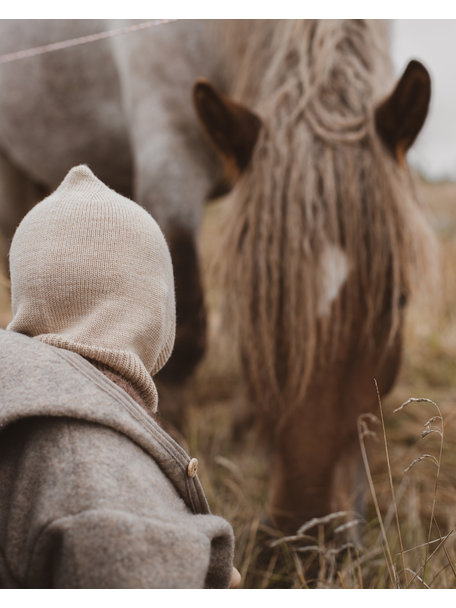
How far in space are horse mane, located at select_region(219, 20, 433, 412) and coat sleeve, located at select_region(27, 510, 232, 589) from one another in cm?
66

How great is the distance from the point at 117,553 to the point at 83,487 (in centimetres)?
7

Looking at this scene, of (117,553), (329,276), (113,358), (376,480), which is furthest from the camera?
(376,480)

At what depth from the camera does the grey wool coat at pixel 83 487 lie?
0.54 metres

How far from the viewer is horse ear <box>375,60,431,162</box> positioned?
3.85 feet

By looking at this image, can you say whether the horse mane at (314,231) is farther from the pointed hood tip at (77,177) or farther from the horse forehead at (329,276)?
the pointed hood tip at (77,177)

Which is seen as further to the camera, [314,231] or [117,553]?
[314,231]

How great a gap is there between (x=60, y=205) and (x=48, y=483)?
1.07ft

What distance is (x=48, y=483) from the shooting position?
0.57 m

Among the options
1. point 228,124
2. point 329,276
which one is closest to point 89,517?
point 329,276

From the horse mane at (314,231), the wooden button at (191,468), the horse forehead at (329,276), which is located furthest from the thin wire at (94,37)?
the wooden button at (191,468)

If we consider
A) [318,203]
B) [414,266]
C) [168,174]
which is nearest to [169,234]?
[168,174]

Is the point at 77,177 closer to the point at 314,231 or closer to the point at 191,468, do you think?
the point at 191,468

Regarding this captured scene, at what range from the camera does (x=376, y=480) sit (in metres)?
1.84

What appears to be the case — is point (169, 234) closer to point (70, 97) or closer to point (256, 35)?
point (256, 35)
